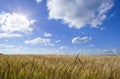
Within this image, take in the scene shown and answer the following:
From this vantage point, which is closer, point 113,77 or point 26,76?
point 26,76

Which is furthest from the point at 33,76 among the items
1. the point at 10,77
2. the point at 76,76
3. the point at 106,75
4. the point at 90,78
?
the point at 106,75

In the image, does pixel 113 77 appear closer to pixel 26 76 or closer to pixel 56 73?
pixel 56 73

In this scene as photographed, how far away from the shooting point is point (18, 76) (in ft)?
9.58

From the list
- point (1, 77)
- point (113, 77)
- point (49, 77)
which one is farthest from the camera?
point (113, 77)

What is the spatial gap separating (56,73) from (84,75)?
0.45m

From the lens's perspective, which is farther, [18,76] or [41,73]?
[41,73]

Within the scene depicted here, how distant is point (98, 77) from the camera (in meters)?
3.17

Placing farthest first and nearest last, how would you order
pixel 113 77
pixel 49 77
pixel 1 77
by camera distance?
pixel 113 77 < pixel 49 77 < pixel 1 77

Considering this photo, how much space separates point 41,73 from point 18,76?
1.25 feet

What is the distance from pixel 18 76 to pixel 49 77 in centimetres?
46

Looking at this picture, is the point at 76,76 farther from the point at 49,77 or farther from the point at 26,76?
the point at 26,76

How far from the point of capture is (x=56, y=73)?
3.25 m

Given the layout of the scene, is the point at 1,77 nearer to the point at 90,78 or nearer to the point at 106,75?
the point at 90,78

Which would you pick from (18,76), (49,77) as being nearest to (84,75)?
(49,77)
